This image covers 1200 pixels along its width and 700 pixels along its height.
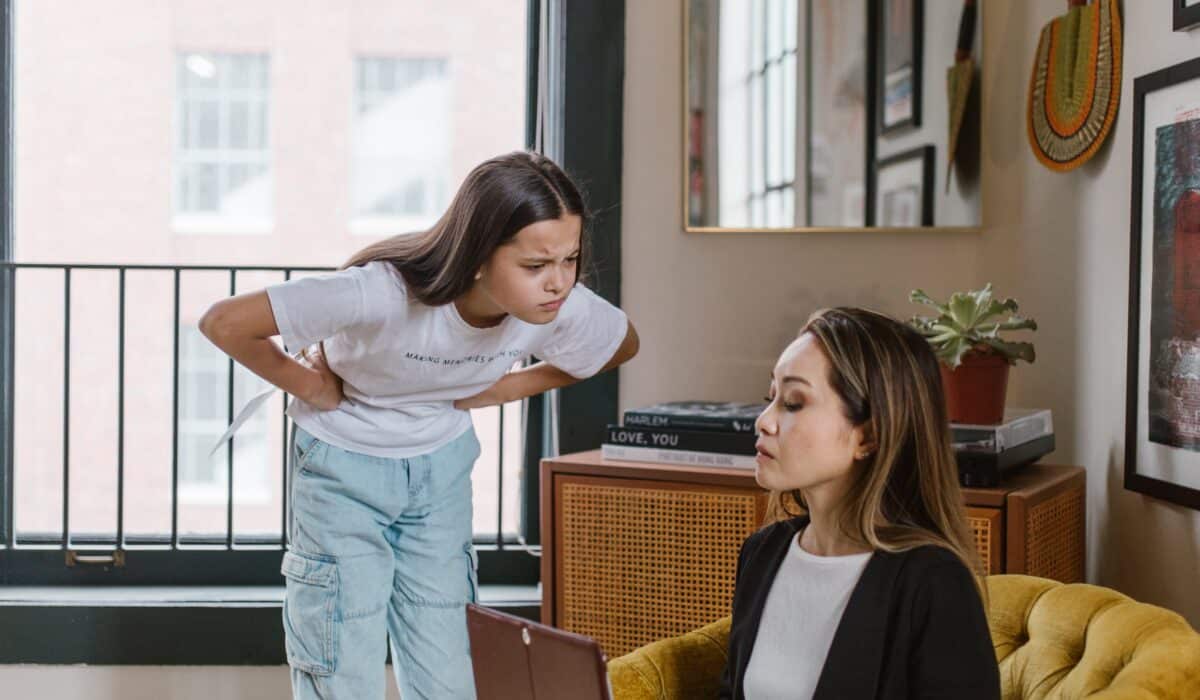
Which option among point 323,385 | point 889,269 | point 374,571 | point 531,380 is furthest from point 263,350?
point 889,269

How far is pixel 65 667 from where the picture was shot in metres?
2.59

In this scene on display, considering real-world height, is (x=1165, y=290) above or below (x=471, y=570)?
above

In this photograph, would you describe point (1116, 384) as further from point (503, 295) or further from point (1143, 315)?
point (503, 295)

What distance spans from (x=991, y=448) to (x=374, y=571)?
0.98 m

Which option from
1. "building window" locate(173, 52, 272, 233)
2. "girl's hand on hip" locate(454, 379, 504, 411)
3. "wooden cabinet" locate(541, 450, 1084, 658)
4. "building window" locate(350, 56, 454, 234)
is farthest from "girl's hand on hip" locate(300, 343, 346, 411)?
"building window" locate(350, 56, 454, 234)

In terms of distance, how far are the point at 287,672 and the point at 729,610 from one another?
41.1 inches

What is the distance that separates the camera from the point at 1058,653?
1.45m

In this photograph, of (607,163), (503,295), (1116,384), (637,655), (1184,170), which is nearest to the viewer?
(637,655)

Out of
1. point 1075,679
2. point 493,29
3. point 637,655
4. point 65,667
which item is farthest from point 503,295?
point 493,29

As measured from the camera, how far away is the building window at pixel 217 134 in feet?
12.9

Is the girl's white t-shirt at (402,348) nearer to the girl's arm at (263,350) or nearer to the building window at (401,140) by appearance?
the girl's arm at (263,350)

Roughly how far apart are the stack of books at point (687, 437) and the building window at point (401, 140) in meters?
2.06

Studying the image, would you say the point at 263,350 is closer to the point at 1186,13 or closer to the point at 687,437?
the point at 687,437

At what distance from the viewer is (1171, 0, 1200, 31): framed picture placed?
1.78 meters
